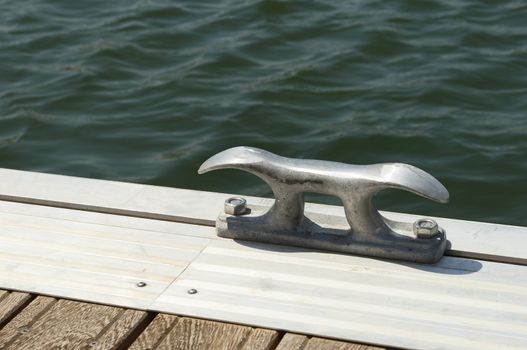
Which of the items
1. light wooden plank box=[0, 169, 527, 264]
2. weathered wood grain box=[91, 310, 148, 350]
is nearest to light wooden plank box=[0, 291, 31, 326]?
weathered wood grain box=[91, 310, 148, 350]

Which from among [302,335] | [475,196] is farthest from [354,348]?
[475,196]

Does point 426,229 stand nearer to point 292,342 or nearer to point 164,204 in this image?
point 292,342

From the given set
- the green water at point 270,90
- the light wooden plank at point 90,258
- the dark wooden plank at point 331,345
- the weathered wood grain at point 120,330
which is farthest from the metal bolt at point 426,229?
the green water at point 270,90

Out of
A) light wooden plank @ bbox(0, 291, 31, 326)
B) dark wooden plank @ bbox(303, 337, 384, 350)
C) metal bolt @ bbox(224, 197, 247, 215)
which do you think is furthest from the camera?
metal bolt @ bbox(224, 197, 247, 215)

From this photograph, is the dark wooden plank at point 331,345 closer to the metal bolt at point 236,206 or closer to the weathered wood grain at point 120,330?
the weathered wood grain at point 120,330

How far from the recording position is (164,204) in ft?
10.0

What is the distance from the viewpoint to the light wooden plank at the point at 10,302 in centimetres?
259

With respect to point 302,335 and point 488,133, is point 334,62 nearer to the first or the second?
point 488,133

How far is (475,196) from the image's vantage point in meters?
4.79

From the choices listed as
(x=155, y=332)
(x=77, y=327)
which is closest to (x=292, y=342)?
(x=155, y=332)

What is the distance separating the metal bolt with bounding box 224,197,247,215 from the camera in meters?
2.92

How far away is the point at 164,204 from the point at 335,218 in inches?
18.5

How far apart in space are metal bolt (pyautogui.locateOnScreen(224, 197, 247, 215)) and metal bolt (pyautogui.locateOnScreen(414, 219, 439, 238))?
456mm

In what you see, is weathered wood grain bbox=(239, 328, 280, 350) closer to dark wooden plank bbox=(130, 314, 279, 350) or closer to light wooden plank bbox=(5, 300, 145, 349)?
dark wooden plank bbox=(130, 314, 279, 350)
